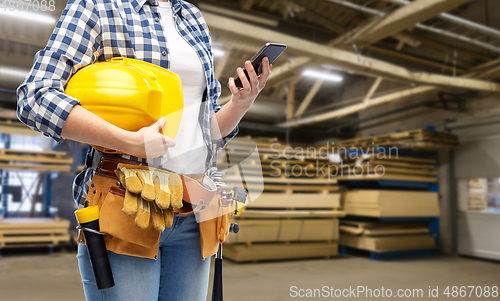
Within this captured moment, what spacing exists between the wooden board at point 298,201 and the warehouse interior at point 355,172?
1.0 inches

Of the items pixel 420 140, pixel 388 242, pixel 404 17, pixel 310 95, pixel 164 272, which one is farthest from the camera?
pixel 310 95

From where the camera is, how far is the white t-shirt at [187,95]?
3.19ft

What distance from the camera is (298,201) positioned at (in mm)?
6504

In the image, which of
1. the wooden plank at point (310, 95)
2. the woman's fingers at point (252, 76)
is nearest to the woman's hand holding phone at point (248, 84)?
the woman's fingers at point (252, 76)

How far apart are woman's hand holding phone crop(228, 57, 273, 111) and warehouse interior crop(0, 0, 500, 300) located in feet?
12.4

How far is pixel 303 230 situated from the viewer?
648 centimetres

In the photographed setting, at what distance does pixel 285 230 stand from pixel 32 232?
14.8ft

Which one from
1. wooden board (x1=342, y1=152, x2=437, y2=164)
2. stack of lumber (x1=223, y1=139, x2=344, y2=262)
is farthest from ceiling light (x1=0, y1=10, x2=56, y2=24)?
wooden board (x1=342, y1=152, x2=437, y2=164)

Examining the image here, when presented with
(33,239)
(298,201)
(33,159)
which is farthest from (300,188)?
(33,159)

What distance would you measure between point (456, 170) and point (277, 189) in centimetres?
401

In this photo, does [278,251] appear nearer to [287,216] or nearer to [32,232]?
[287,216]

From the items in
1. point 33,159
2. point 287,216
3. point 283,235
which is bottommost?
point 283,235

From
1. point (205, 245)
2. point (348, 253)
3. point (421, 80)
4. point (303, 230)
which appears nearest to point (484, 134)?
point (421, 80)

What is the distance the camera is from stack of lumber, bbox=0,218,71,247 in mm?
6453
